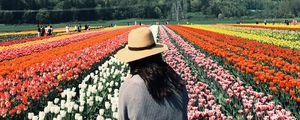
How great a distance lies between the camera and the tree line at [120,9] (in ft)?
283

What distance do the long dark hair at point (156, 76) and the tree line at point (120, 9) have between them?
8362 cm

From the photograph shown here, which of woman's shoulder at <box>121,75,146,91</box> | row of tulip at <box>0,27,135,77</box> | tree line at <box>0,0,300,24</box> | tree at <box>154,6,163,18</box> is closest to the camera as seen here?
woman's shoulder at <box>121,75,146,91</box>

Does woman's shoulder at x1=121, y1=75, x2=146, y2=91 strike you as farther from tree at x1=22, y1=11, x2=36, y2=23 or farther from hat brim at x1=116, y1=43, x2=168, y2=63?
tree at x1=22, y1=11, x2=36, y2=23

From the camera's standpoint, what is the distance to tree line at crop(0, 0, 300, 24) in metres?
86.1

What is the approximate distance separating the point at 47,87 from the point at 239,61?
4.18m

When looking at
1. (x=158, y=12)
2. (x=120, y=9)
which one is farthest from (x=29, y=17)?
(x=158, y=12)

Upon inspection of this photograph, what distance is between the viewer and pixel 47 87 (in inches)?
294

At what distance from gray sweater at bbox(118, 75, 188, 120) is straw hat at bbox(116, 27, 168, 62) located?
14cm

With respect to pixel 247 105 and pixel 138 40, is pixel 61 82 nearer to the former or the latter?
pixel 247 105

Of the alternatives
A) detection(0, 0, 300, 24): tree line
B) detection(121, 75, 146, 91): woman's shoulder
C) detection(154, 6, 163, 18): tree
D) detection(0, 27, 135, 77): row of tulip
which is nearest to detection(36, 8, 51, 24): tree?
detection(0, 0, 300, 24): tree line

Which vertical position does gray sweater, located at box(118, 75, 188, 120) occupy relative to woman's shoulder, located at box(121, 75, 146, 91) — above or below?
below

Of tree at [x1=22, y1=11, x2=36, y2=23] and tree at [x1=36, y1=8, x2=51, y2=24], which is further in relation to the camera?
tree at [x1=36, y1=8, x2=51, y2=24]

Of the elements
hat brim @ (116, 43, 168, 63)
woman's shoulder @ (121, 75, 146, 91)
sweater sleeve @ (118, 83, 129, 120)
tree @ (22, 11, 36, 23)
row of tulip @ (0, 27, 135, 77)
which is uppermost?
tree @ (22, 11, 36, 23)

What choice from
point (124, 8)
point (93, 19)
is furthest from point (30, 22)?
point (124, 8)
